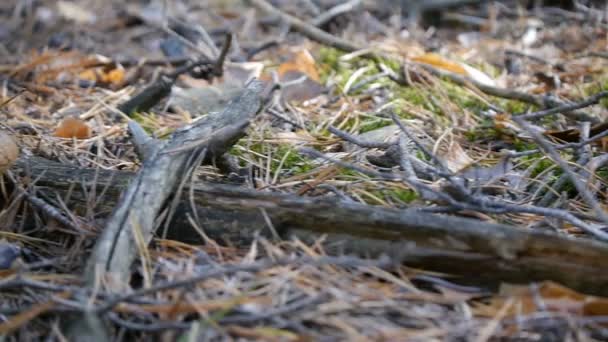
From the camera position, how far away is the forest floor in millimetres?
1201

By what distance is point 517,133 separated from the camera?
82.4 inches

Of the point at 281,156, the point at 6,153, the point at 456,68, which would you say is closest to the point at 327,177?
the point at 281,156

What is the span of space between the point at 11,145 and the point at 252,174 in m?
0.61

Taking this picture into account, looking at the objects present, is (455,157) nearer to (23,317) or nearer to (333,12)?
(23,317)

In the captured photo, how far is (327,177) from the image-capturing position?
1.70 metres

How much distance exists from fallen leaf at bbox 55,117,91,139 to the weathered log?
0.64 meters

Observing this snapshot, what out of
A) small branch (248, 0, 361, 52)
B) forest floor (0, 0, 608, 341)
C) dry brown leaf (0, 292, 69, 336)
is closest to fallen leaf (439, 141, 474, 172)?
forest floor (0, 0, 608, 341)

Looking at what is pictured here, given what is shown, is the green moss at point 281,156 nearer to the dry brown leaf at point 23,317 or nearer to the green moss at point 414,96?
the green moss at point 414,96

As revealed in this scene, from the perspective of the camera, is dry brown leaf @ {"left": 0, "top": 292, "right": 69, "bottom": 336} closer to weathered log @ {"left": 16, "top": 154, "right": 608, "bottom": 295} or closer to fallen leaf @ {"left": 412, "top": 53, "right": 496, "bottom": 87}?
weathered log @ {"left": 16, "top": 154, "right": 608, "bottom": 295}

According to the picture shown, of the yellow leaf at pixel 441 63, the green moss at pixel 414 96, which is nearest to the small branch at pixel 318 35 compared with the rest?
the yellow leaf at pixel 441 63

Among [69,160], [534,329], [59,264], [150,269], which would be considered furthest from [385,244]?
[69,160]

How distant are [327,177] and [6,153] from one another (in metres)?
0.79

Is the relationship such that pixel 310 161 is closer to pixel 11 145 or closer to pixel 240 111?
pixel 240 111

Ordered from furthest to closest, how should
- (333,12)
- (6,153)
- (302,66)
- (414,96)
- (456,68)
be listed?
(333,12) < (302,66) < (456,68) < (414,96) < (6,153)
